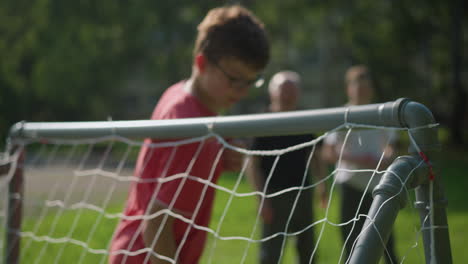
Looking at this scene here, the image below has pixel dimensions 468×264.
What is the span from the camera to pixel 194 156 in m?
1.77

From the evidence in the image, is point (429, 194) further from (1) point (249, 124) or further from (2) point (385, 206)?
(1) point (249, 124)

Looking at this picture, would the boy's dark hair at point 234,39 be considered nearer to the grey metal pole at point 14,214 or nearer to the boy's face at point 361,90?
the grey metal pole at point 14,214

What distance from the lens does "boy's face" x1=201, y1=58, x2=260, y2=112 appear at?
1.89m

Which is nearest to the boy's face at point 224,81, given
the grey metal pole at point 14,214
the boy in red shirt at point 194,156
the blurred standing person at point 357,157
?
the boy in red shirt at point 194,156

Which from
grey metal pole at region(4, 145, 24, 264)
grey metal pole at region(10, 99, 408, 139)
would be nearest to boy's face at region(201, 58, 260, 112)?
grey metal pole at region(10, 99, 408, 139)

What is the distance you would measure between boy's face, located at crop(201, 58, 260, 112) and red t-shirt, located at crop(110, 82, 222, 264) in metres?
0.05

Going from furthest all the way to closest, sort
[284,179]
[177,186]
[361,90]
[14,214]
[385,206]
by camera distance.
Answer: [361,90] → [284,179] → [14,214] → [177,186] → [385,206]

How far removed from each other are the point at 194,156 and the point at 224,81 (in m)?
0.30

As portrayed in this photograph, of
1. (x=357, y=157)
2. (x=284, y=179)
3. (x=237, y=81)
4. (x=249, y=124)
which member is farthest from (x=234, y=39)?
(x=284, y=179)

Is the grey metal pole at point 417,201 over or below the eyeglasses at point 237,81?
below

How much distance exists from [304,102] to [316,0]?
552 inches

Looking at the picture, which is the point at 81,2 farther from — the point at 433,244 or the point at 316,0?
the point at 433,244

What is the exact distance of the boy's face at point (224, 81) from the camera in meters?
1.89

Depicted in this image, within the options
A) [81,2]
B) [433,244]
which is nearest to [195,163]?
[433,244]
